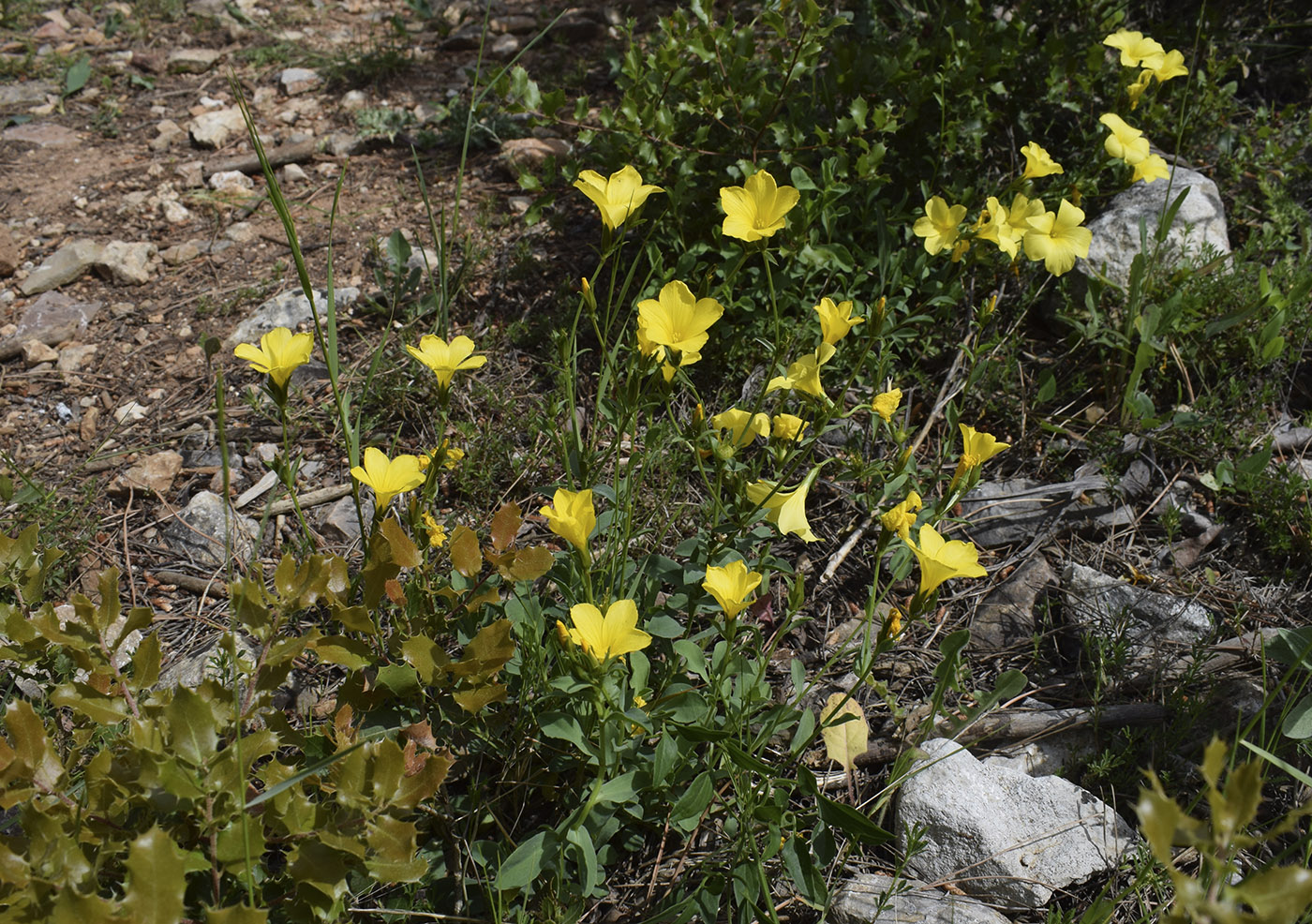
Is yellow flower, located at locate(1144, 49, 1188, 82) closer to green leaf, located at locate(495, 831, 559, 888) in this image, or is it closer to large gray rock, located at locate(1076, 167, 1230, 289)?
large gray rock, located at locate(1076, 167, 1230, 289)

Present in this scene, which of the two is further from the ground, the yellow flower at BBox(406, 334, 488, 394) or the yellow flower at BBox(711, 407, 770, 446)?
the yellow flower at BBox(406, 334, 488, 394)

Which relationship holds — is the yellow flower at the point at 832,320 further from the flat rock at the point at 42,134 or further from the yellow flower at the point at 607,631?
the flat rock at the point at 42,134

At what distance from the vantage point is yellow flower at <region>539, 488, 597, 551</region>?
5.25 ft

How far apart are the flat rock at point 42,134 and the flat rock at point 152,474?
2.31 metres

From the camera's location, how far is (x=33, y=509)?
2.58 meters

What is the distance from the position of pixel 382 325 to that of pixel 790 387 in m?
1.92

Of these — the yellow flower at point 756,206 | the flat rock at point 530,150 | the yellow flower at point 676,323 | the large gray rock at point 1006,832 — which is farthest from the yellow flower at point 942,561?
the flat rock at point 530,150

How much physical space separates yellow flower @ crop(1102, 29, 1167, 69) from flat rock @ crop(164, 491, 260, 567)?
3092mm

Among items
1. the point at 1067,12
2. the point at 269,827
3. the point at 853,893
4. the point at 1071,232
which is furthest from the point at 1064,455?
the point at 269,827

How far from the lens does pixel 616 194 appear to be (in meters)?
1.91

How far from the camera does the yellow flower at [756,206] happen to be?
183cm

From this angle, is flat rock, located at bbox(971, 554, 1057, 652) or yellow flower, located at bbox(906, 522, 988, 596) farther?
flat rock, located at bbox(971, 554, 1057, 652)

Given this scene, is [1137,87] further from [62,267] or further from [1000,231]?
[62,267]

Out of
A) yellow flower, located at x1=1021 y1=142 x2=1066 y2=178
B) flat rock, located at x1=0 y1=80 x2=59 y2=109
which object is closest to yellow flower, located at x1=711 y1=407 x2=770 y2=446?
yellow flower, located at x1=1021 y1=142 x2=1066 y2=178
